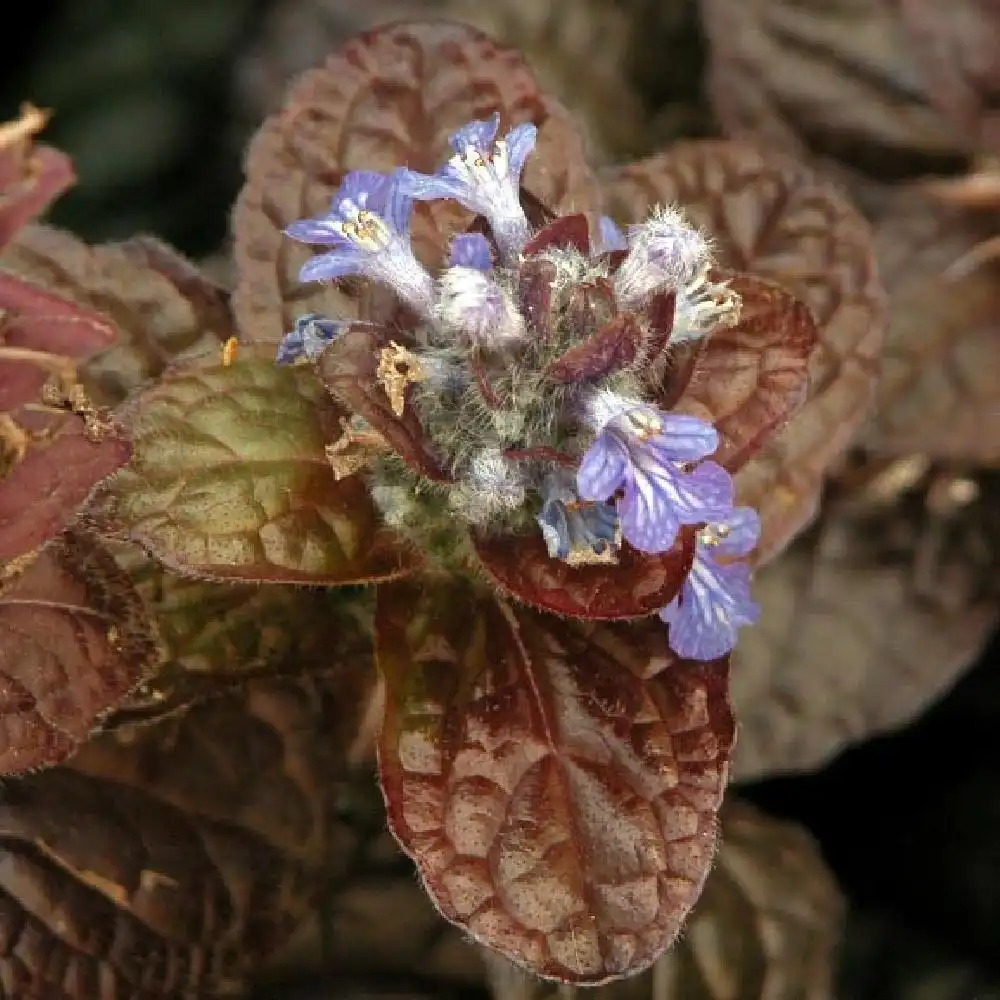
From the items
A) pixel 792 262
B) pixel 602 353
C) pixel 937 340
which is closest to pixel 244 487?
pixel 602 353

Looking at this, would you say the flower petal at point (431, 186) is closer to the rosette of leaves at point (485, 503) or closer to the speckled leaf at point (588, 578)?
the rosette of leaves at point (485, 503)

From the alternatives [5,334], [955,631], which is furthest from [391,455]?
[955,631]

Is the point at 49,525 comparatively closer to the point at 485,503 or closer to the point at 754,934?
the point at 485,503

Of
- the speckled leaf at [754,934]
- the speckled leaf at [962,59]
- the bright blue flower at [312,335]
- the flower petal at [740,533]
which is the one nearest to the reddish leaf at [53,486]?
the bright blue flower at [312,335]

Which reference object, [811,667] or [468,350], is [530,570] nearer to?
[468,350]

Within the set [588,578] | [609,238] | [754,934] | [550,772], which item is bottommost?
[754,934]

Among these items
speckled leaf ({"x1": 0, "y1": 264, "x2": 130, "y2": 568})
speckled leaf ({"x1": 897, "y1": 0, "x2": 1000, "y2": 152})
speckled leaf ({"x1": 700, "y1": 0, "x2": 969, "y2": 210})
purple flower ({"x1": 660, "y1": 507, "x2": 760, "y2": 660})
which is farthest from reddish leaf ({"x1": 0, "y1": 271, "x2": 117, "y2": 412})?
speckled leaf ({"x1": 897, "y1": 0, "x2": 1000, "y2": 152})
